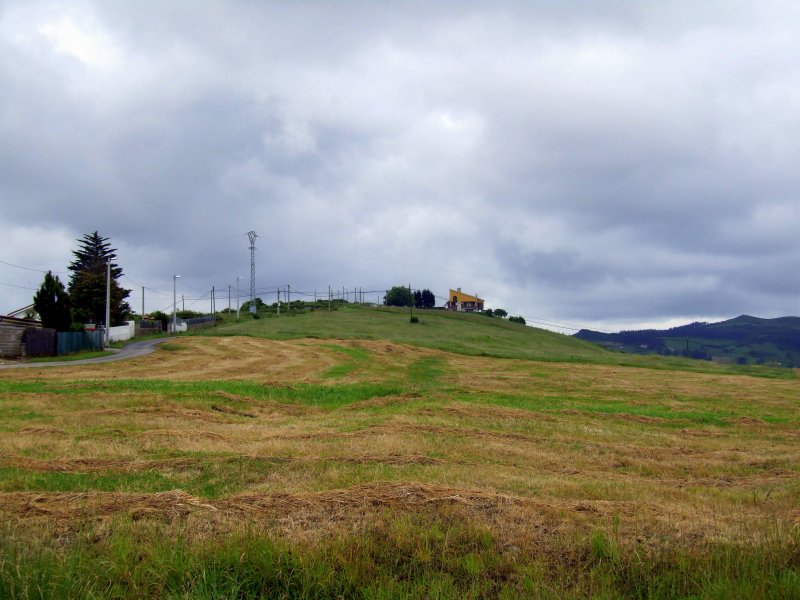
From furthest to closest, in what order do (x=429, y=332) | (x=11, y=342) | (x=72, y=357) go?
(x=429, y=332) → (x=72, y=357) → (x=11, y=342)

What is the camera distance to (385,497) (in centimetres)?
852

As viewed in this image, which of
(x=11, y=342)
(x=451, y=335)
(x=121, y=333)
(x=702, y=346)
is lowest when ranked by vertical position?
(x=702, y=346)

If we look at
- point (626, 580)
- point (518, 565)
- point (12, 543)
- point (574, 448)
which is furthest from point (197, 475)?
point (574, 448)

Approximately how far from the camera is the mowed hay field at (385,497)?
6.28 meters

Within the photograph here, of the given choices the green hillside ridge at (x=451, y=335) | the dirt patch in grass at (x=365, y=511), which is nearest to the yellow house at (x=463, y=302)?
the green hillside ridge at (x=451, y=335)

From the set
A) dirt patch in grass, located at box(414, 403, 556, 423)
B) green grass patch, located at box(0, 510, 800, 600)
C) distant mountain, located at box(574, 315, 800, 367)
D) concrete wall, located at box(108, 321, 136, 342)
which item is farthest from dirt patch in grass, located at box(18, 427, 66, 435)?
distant mountain, located at box(574, 315, 800, 367)

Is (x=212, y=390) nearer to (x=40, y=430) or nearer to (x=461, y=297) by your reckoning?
(x=40, y=430)

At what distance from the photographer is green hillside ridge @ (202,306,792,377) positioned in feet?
207

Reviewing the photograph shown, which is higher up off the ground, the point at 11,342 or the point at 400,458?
the point at 11,342

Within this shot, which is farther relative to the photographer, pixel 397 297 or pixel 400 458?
pixel 397 297

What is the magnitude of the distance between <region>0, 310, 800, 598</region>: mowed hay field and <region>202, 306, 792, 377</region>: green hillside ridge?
128 feet

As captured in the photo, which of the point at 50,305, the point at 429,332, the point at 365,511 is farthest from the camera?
the point at 429,332

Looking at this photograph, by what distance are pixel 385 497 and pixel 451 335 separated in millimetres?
78447

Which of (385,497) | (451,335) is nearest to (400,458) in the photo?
(385,497)
